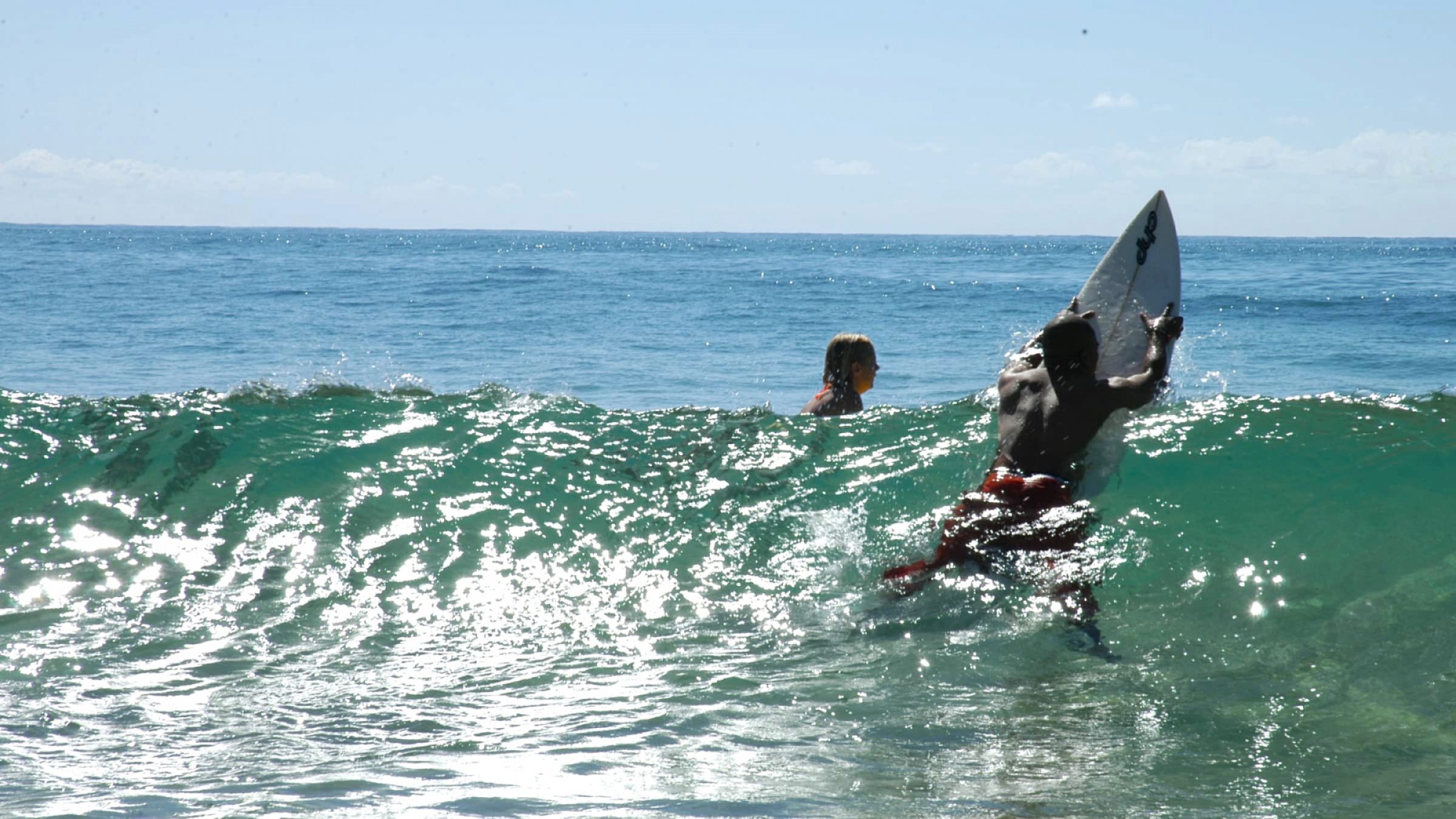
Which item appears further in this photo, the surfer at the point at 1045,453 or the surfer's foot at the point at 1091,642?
the surfer at the point at 1045,453

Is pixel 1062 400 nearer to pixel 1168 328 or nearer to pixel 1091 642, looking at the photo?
pixel 1168 328

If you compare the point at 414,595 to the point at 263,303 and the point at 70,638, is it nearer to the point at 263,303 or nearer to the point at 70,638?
the point at 70,638

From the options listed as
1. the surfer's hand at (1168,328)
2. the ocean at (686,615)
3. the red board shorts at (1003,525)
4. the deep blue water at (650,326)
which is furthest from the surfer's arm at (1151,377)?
the deep blue water at (650,326)

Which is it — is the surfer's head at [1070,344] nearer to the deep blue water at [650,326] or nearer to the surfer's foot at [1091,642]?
the surfer's foot at [1091,642]

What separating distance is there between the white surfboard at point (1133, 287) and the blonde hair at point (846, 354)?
1.40m

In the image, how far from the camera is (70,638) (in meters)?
4.76

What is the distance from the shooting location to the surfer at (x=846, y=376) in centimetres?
735

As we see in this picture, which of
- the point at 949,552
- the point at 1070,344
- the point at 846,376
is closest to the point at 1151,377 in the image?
the point at 1070,344

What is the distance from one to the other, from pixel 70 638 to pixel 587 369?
12.9m

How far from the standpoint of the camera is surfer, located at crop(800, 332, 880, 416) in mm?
7352

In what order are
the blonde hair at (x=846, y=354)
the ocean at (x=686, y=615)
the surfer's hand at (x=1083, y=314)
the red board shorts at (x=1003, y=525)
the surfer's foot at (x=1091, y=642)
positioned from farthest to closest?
the blonde hair at (x=846, y=354)
the surfer's hand at (x=1083, y=314)
the red board shorts at (x=1003, y=525)
the surfer's foot at (x=1091, y=642)
the ocean at (x=686, y=615)

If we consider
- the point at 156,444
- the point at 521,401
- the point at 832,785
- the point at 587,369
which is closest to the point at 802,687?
the point at 832,785

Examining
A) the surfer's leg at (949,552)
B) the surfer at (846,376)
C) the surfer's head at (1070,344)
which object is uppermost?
the surfer's head at (1070,344)

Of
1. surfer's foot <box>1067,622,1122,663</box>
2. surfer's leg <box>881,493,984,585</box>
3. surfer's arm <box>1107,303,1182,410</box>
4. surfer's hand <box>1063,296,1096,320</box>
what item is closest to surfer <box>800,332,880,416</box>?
surfer's hand <box>1063,296,1096,320</box>
